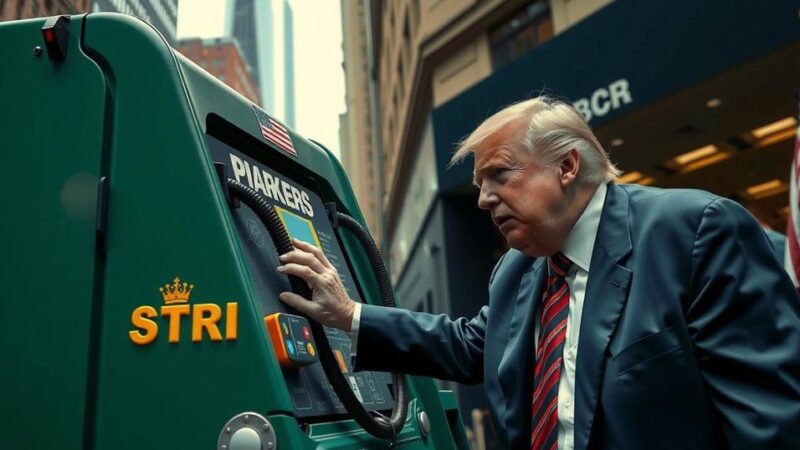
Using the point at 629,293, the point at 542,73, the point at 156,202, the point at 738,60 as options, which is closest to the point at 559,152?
the point at 629,293

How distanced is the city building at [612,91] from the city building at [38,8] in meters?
3.74

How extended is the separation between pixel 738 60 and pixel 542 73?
296cm

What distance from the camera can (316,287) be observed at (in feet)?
5.61

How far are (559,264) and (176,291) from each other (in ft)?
3.32

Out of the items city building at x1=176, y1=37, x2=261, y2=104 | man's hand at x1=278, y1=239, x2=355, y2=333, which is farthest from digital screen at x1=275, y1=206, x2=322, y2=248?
city building at x1=176, y1=37, x2=261, y2=104

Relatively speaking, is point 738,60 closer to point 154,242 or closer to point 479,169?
point 479,169

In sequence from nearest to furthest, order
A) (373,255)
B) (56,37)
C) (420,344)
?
(56,37) → (420,344) → (373,255)

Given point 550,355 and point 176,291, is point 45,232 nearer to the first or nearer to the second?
point 176,291

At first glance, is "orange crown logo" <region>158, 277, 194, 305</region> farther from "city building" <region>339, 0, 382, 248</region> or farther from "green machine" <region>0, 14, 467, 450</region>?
"city building" <region>339, 0, 382, 248</region>

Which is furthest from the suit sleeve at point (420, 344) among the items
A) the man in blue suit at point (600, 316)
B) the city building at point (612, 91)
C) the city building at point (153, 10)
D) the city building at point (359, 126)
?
the city building at point (359, 126)

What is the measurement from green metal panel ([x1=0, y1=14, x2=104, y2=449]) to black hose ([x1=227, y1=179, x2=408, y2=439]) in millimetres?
330

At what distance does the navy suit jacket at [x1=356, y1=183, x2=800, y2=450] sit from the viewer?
1.41m

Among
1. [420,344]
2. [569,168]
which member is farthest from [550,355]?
[569,168]

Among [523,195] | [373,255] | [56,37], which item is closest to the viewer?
[56,37]
